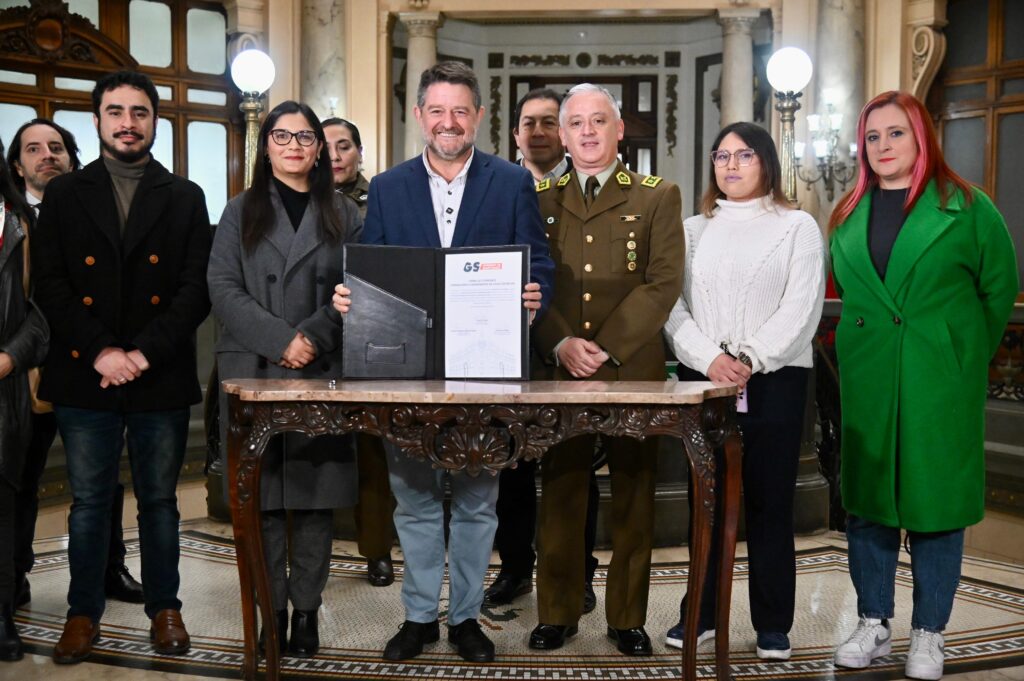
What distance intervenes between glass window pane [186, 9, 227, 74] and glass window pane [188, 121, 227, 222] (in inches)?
23.1

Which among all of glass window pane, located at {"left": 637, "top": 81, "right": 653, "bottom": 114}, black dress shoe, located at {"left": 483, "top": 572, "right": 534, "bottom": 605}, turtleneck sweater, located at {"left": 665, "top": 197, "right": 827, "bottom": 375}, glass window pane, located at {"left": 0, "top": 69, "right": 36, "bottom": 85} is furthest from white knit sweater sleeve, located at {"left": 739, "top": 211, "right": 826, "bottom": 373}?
glass window pane, located at {"left": 637, "top": 81, "right": 653, "bottom": 114}

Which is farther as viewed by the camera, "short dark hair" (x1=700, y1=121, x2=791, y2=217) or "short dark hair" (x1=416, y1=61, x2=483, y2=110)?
"short dark hair" (x1=700, y1=121, x2=791, y2=217)

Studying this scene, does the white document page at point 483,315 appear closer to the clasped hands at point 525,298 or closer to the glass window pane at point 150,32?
the clasped hands at point 525,298

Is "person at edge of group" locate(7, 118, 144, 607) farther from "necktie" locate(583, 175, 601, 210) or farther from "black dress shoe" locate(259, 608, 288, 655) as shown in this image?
"necktie" locate(583, 175, 601, 210)

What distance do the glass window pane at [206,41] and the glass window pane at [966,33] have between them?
7.35 m

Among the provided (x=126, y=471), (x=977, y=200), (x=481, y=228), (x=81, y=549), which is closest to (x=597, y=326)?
(x=481, y=228)

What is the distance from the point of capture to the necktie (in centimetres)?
340

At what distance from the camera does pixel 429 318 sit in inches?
119

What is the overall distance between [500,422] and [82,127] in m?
8.50

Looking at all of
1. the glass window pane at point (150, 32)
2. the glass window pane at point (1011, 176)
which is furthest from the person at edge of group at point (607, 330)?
the glass window pane at point (150, 32)

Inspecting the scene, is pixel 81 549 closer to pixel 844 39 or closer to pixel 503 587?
pixel 503 587

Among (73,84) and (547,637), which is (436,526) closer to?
(547,637)

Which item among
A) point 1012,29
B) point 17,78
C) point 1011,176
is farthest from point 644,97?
point 17,78

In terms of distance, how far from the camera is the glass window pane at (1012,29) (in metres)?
10.4
